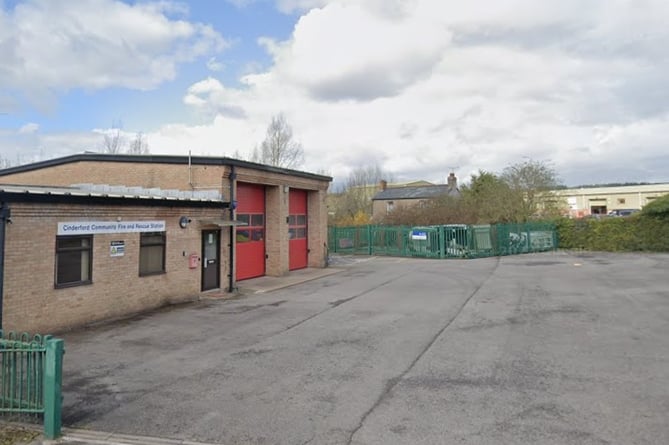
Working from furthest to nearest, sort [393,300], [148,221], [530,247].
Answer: [530,247] < [393,300] < [148,221]

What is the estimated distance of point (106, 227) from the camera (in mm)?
11367

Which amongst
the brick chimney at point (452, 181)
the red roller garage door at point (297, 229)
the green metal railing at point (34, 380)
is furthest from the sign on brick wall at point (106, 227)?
the brick chimney at point (452, 181)

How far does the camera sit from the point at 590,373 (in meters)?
6.86

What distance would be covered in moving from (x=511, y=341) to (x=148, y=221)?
971 centimetres

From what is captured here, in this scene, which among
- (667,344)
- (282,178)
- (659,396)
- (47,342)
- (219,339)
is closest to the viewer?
(47,342)

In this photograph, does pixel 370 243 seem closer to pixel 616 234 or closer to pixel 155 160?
pixel 616 234

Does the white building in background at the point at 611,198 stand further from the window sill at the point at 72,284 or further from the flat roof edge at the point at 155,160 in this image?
the window sill at the point at 72,284

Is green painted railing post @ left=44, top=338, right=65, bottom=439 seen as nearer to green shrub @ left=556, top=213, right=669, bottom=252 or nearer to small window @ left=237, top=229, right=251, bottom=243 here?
small window @ left=237, top=229, right=251, bottom=243

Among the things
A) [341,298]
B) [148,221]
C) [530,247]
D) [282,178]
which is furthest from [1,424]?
[530,247]

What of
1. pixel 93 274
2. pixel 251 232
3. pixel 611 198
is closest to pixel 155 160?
pixel 251 232

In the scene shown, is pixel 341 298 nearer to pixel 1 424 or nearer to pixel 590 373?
pixel 590 373

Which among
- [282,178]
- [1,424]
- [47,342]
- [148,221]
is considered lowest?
[1,424]

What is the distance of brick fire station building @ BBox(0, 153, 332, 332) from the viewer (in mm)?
9578

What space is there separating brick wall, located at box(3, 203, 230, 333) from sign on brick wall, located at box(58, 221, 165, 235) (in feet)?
0.39
